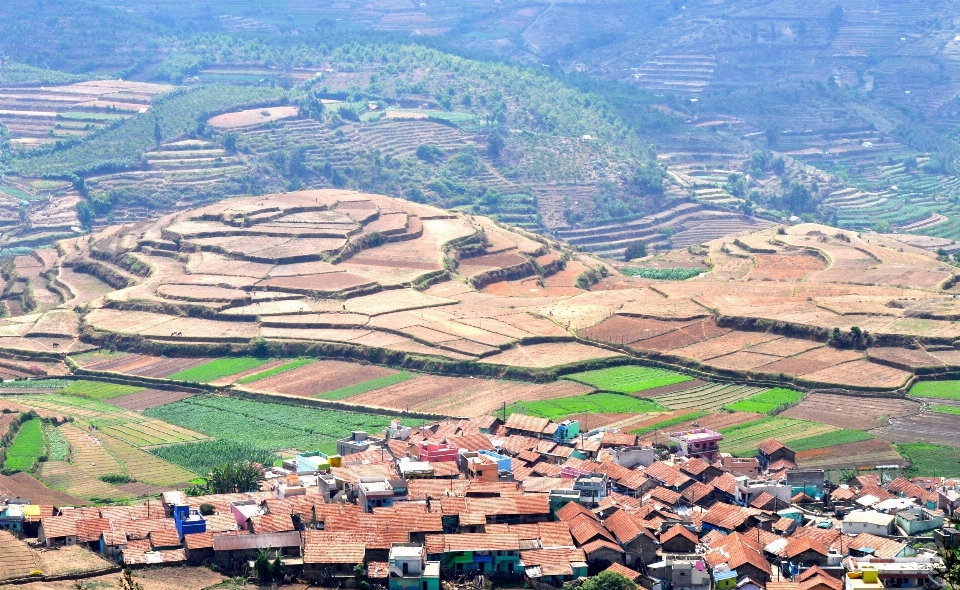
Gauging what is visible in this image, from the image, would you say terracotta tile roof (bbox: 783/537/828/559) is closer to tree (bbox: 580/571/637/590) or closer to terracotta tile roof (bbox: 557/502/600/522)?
tree (bbox: 580/571/637/590)

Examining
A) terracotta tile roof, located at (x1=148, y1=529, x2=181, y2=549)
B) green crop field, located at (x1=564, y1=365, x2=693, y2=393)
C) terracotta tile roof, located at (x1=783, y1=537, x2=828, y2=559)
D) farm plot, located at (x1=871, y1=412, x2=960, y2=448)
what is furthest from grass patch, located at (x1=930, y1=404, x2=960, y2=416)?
terracotta tile roof, located at (x1=148, y1=529, x2=181, y2=549)

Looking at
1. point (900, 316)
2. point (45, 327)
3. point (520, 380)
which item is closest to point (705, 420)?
point (520, 380)

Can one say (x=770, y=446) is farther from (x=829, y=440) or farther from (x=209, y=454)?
(x=209, y=454)

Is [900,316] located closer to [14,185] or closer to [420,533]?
A: [420,533]

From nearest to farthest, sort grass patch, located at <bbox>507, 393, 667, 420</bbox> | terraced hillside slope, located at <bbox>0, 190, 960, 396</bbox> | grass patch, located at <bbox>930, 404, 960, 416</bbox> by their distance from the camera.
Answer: grass patch, located at <bbox>930, 404, 960, 416</bbox>, grass patch, located at <bbox>507, 393, 667, 420</bbox>, terraced hillside slope, located at <bbox>0, 190, 960, 396</bbox>

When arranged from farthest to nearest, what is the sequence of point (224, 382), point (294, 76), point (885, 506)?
point (294, 76) < point (224, 382) < point (885, 506)

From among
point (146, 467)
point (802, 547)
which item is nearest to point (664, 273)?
point (146, 467)
